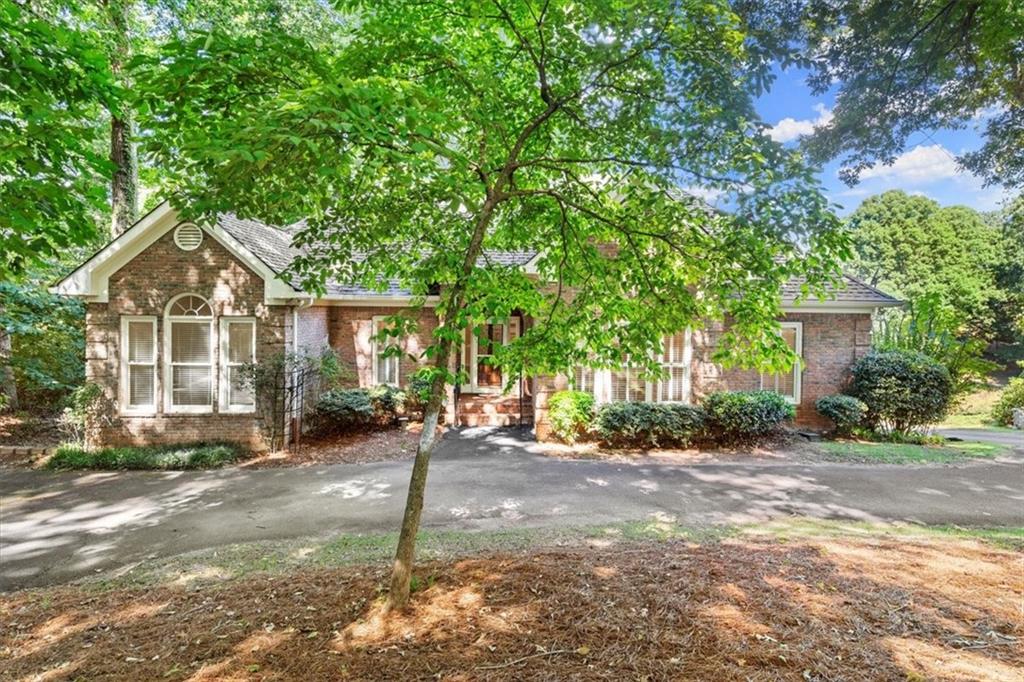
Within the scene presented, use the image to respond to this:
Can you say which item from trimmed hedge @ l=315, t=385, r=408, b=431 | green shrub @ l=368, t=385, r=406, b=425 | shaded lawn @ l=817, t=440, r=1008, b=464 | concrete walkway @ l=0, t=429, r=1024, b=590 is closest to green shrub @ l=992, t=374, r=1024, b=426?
shaded lawn @ l=817, t=440, r=1008, b=464

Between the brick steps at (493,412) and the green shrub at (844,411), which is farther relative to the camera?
the brick steps at (493,412)

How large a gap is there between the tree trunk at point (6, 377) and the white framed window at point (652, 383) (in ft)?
43.6

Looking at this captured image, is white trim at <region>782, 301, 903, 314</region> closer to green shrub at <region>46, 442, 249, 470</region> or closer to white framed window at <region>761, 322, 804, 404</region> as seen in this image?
white framed window at <region>761, 322, 804, 404</region>

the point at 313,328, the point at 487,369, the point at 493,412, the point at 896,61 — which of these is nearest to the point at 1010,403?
the point at 487,369

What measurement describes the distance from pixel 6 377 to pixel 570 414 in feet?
45.1

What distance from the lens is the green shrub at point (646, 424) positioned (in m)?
11.1

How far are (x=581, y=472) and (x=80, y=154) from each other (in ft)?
26.5

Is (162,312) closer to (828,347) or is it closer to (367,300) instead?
(367,300)

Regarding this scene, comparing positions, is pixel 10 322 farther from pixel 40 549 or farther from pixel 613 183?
pixel 613 183

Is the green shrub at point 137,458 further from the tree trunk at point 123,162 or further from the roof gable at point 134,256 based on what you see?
the tree trunk at point 123,162

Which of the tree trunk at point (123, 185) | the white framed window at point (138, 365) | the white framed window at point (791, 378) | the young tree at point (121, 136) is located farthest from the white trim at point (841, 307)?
the tree trunk at point (123, 185)

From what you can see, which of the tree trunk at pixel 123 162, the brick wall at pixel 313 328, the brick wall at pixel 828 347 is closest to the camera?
the brick wall at pixel 313 328

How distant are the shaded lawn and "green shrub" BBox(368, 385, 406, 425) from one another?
397 inches

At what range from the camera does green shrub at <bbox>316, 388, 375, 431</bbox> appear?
12.2 m
